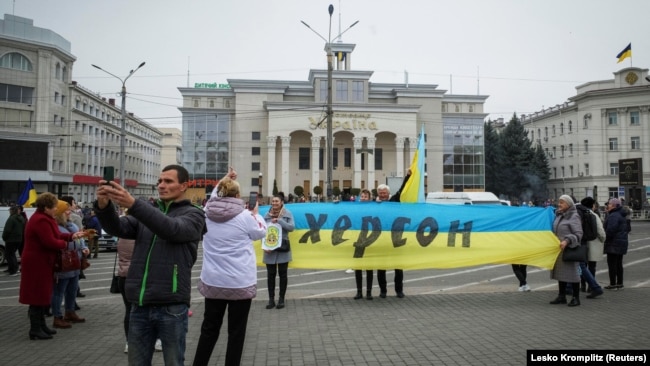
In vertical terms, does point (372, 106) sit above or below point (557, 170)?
above

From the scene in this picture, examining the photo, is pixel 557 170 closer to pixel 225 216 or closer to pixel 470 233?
pixel 470 233

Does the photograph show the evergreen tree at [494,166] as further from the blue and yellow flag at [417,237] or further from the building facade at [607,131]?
the blue and yellow flag at [417,237]

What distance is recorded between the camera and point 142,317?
3.75m

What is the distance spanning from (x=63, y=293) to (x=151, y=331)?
5.30 meters

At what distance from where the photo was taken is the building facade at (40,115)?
53.5 m

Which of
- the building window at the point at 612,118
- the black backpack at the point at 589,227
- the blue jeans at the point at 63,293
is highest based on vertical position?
the building window at the point at 612,118

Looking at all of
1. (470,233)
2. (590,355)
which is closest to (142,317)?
(590,355)

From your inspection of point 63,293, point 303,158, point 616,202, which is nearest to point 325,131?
point 303,158

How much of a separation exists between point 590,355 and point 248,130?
62.2 meters

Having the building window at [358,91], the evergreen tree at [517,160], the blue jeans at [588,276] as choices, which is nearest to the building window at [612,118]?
the evergreen tree at [517,160]

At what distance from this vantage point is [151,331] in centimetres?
380

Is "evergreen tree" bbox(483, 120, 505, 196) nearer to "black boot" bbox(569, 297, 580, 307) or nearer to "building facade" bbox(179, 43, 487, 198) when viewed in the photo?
"building facade" bbox(179, 43, 487, 198)

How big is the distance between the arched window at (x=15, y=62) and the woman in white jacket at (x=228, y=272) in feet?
200

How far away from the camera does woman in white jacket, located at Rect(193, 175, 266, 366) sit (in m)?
4.86
